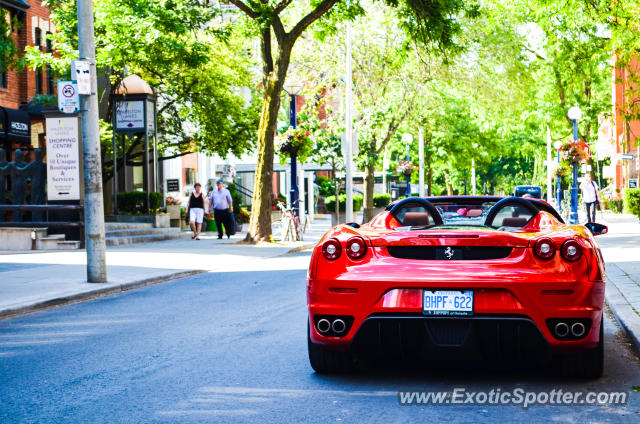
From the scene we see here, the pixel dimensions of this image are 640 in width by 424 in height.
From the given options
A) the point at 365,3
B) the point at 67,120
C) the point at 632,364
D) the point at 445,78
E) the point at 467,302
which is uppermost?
the point at 365,3

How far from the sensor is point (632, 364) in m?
6.96

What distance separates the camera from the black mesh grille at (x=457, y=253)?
6117mm

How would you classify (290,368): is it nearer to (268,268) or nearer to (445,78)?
(268,268)

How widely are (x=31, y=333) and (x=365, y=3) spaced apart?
32.0 meters

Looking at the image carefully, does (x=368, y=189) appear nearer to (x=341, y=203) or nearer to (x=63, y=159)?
(x=341, y=203)

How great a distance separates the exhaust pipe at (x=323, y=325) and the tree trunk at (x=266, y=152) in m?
18.4

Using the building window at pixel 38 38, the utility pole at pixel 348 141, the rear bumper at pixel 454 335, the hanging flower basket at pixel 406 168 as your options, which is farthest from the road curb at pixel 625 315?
the hanging flower basket at pixel 406 168

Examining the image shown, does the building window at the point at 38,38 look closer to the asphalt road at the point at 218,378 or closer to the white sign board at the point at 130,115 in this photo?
the white sign board at the point at 130,115

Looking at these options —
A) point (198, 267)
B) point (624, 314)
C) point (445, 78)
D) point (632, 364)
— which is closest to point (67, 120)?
point (198, 267)

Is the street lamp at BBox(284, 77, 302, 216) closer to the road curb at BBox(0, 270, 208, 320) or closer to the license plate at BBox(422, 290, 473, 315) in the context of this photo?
the road curb at BBox(0, 270, 208, 320)

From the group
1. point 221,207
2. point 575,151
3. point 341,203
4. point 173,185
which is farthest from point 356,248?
point 341,203

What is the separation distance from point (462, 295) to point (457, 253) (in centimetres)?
34

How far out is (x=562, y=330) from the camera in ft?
19.4

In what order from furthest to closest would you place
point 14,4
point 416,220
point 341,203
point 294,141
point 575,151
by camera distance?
point 341,203, point 575,151, point 294,141, point 14,4, point 416,220
